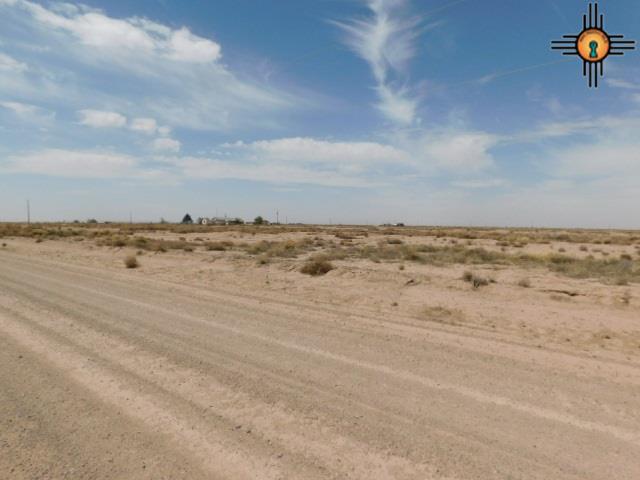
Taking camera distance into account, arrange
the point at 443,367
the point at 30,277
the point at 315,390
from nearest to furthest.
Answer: the point at 315,390 < the point at 443,367 < the point at 30,277

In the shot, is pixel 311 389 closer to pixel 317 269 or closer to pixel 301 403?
pixel 301 403

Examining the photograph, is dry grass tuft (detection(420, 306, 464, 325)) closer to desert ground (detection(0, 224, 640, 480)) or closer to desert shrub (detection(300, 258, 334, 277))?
desert ground (detection(0, 224, 640, 480))

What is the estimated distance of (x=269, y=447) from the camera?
4.05 meters

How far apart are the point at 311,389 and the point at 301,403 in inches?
18.1

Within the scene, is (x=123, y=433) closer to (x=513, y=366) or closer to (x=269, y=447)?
(x=269, y=447)

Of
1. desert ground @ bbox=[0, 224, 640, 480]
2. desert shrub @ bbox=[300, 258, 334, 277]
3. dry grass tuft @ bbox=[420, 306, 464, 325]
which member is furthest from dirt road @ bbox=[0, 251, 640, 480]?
desert shrub @ bbox=[300, 258, 334, 277]

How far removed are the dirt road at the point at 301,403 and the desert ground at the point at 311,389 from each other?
2cm


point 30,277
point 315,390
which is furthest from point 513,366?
point 30,277

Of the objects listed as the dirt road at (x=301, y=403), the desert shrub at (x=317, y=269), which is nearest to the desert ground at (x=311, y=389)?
the dirt road at (x=301, y=403)

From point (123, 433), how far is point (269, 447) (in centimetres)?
153

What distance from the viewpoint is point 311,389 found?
216 inches

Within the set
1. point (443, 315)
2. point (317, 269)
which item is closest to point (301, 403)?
point (443, 315)

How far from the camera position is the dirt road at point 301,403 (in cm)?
379

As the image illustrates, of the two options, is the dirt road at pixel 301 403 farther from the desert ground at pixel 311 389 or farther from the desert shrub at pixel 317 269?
the desert shrub at pixel 317 269
